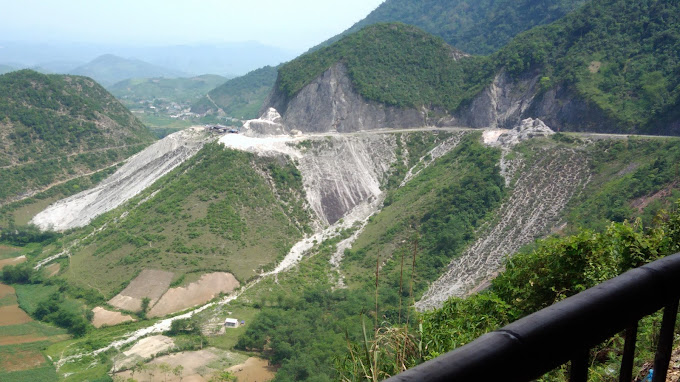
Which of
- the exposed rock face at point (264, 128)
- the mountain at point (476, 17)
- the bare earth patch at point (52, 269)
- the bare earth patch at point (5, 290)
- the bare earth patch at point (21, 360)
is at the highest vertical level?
the mountain at point (476, 17)

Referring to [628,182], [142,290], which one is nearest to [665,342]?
[628,182]

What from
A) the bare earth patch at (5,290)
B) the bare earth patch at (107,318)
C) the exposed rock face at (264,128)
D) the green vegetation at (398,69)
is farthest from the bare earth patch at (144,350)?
Answer: the green vegetation at (398,69)

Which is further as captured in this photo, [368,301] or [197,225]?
[197,225]

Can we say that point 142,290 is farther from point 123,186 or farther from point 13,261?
point 123,186

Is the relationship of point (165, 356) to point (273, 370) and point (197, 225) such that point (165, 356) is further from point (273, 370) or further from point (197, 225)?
point (197, 225)

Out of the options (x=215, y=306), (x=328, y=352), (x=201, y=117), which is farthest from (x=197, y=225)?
(x=201, y=117)

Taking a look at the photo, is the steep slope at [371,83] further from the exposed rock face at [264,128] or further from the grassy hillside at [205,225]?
the grassy hillside at [205,225]
